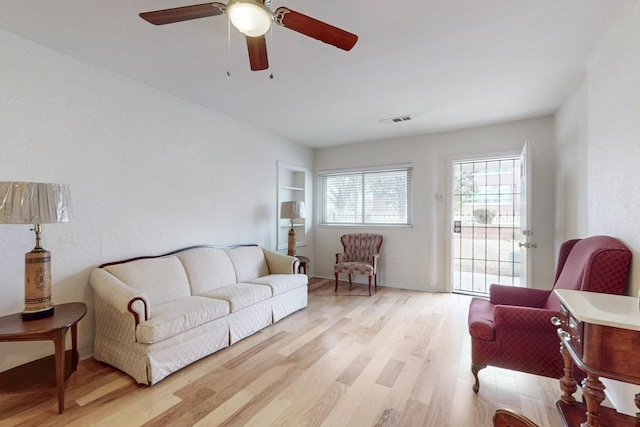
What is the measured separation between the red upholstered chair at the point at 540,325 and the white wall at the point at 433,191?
2011 millimetres

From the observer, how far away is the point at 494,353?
6.34 ft

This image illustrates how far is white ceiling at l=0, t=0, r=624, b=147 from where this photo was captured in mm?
1800

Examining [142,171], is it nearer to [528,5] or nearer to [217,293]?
[217,293]

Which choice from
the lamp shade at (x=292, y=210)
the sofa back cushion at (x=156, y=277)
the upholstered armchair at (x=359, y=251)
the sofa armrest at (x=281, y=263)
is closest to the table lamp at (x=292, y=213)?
the lamp shade at (x=292, y=210)

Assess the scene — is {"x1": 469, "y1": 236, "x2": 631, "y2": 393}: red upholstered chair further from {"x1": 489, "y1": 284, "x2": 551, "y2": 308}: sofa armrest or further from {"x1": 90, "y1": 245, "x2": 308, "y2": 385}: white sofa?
{"x1": 90, "y1": 245, "x2": 308, "y2": 385}: white sofa

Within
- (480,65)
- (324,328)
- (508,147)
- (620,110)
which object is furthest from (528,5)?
(324,328)

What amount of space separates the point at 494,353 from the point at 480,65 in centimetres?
234

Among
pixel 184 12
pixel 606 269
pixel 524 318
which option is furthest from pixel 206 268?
pixel 606 269

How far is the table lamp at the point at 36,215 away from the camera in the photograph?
66.6 inches

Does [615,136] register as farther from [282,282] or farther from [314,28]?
[282,282]

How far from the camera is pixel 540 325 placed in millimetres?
1794

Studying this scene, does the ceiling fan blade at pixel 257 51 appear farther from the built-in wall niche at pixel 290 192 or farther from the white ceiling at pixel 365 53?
the built-in wall niche at pixel 290 192

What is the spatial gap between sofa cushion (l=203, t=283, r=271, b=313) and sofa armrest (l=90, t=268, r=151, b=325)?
72 centimetres

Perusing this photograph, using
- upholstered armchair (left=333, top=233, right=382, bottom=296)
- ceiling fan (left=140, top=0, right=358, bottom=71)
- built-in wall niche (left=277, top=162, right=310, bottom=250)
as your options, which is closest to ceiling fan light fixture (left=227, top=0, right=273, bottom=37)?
ceiling fan (left=140, top=0, right=358, bottom=71)
